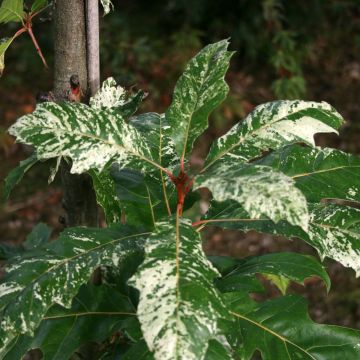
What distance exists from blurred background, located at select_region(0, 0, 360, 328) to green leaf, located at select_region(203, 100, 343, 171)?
2336 millimetres

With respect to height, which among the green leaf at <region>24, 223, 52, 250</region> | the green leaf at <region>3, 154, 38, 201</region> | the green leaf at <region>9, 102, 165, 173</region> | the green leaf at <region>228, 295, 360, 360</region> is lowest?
the green leaf at <region>24, 223, 52, 250</region>

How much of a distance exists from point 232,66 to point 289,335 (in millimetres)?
3756

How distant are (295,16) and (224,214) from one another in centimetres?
340

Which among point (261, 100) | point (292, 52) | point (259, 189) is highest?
point (259, 189)

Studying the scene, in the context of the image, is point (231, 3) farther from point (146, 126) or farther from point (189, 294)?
point (189, 294)

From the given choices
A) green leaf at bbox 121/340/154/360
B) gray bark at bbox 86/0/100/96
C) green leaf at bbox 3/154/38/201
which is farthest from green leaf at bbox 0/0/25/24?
green leaf at bbox 121/340/154/360

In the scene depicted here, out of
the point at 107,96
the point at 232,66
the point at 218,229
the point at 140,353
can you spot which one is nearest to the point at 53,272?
the point at 140,353

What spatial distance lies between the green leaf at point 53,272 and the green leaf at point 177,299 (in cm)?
16

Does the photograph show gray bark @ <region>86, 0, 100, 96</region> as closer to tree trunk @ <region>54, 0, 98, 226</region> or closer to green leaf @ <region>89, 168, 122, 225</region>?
tree trunk @ <region>54, 0, 98, 226</region>

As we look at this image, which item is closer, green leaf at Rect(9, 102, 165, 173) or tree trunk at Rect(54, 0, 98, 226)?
green leaf at Rect(9, 102, 165, 173)

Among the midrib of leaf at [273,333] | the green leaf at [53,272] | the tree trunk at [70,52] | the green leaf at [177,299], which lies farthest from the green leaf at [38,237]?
the green leaf at [177,299]

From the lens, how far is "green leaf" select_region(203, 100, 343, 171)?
968mm

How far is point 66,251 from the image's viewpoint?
1.00m

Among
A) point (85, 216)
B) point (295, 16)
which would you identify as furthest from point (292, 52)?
point (85, 216)
